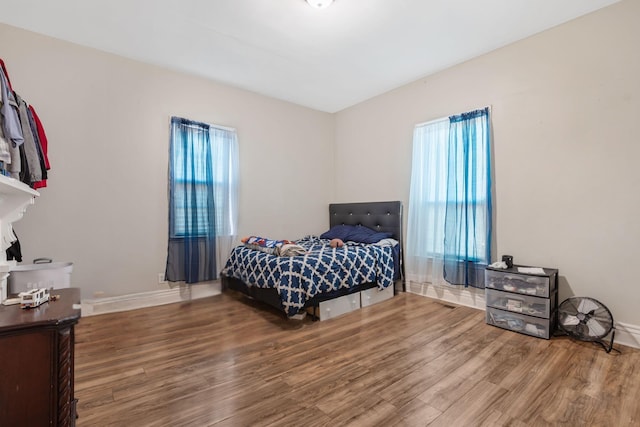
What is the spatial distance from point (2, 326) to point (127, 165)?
8.18ft

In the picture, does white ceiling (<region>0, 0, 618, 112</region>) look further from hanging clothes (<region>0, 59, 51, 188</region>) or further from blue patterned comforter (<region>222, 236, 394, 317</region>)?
blue patterned comforter (<region>222, 236, 394, 317</region>)

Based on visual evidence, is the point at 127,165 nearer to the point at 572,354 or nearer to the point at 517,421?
the point at 517,421

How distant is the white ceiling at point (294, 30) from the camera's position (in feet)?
7.36

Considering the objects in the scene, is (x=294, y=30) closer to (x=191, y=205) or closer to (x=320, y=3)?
(x=320, y=3)

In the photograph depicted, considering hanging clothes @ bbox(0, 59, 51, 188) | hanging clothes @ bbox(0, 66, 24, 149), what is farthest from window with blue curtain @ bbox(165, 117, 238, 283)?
hanging clothes @ bbox(0, 66, 24, 149)

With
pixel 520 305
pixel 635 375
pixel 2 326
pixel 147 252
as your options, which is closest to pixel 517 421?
pixel 635 375

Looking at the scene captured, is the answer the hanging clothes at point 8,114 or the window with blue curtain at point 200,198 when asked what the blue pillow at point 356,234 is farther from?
the hanging clothes at point 8,114

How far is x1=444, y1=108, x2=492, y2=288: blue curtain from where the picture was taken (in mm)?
2887

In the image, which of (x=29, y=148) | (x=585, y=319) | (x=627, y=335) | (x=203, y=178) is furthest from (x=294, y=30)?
(x=627, y=335)

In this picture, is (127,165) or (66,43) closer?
(66,43)

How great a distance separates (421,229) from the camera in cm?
342

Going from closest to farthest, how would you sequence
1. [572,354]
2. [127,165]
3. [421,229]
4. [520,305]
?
[572,354]
[520,305]
[127,165]
[421,229]

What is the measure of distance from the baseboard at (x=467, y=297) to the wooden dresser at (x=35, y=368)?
3201 millimetres

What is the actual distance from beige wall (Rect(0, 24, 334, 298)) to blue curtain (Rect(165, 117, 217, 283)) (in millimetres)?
106
